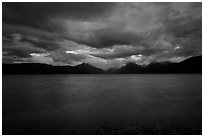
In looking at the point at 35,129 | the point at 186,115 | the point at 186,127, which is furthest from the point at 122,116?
the point at 35,129

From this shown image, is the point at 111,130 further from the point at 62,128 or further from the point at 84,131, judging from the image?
the point at 62,128

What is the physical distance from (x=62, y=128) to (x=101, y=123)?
2198 mm

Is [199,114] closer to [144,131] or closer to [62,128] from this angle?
[144,131]

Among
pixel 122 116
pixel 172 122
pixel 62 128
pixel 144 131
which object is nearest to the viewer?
pixel 144 131

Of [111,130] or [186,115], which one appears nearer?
[111,130]

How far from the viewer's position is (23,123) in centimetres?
706

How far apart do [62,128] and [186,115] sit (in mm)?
8187

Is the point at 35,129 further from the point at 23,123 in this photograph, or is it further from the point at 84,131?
the point at 84,131

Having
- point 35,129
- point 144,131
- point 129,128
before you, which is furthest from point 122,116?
point 35,129

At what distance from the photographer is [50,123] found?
23.1 ft

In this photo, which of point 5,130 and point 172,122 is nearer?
point 5,130

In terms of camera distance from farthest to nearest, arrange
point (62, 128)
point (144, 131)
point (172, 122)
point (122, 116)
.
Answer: point (122, 116) < point (172, 122) < point (62, 128) < point (144, 131)

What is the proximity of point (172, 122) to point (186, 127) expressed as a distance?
2.37 ft

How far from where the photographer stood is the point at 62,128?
643 cm
